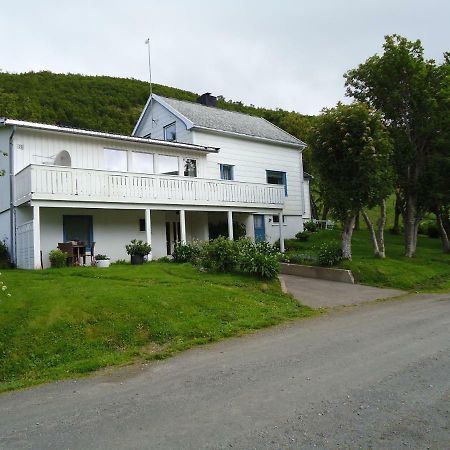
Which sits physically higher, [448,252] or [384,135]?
[384,135]

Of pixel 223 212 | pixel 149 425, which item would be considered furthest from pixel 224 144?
pixel 149 425

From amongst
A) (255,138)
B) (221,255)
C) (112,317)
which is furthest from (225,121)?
(112,317)

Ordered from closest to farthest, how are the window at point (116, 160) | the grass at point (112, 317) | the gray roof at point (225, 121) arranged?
the grass at point (112, 317), the window at point (116, 160), the gray roof at point (225, 121)

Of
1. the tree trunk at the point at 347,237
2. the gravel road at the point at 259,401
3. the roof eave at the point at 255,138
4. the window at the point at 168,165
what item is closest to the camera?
the gravel road at the point at 259,401

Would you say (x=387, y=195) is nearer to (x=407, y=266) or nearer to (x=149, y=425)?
(x=407, y=266)

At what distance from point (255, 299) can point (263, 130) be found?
17.4 metres

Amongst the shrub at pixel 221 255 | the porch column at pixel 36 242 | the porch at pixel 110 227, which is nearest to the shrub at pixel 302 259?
the porch at pixel 110 227

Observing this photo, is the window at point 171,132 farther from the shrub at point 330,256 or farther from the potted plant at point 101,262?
the shrub at point 330,256

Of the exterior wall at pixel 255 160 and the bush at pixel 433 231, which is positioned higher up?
the exterior wall at pixel 255 160

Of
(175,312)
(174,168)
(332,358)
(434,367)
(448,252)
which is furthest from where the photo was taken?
(448,252)

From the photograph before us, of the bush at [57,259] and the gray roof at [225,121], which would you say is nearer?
the bush at [57,259]

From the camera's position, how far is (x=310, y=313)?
38.2 ft

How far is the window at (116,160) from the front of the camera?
19.4 metres

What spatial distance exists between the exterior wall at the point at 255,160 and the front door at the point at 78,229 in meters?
6.85
